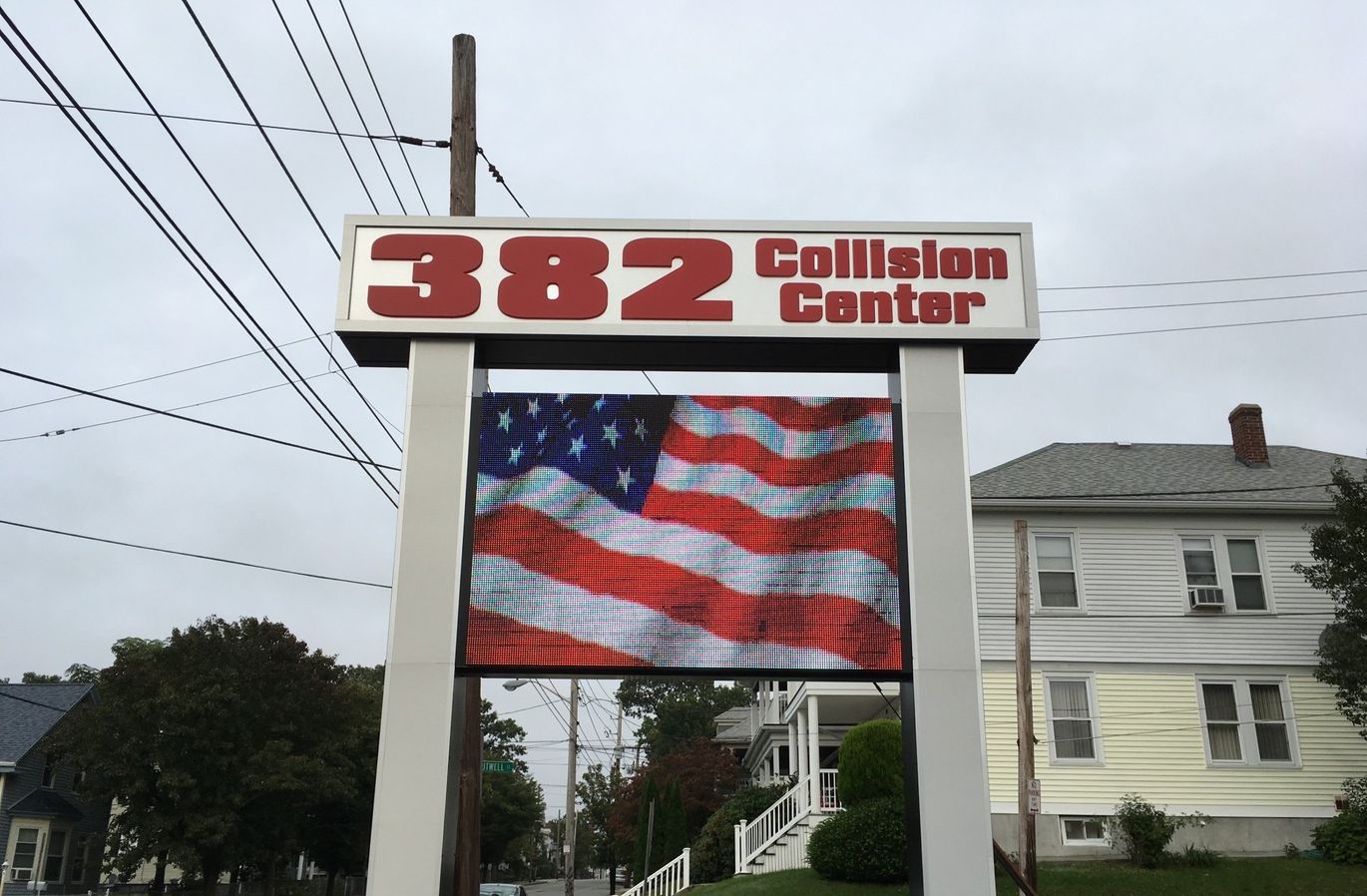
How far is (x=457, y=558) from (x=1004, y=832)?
57.1ft

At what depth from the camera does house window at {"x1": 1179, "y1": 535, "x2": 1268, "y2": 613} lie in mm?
25203

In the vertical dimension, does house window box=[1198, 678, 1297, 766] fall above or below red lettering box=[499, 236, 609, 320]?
below

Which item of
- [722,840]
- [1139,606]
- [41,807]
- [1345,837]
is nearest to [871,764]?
[1139,606]

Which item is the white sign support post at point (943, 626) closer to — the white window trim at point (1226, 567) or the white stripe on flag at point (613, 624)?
the white stripe on flag at point (613, 624)

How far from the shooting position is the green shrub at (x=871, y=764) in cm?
2214

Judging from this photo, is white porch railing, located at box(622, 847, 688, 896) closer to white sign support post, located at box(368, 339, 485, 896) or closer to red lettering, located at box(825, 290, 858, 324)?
white sign support post, located at box(368, 339, 485, 896)

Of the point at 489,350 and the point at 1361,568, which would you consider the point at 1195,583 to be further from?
the point at 489,350

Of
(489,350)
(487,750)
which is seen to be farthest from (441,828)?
(487,750)

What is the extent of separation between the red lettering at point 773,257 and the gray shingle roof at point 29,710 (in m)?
37.5

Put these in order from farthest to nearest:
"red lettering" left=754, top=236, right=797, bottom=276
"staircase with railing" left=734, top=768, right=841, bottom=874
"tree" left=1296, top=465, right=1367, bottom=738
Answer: "staircase with railing" left=734, top=768, right=841, bottom=874 < "tree" left=1296, top=465, right=1367, bottom=738 < "red lettering" left=754, top=236, right=797, bottom=276

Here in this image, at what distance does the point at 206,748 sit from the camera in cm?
3844

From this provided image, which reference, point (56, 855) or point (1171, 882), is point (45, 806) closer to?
point (56, 855)

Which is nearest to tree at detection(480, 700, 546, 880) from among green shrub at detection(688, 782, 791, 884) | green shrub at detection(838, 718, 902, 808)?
green shrub at detection(688, 782, 791, 884)

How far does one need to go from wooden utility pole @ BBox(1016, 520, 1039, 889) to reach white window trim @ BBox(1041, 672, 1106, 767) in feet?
17.1
